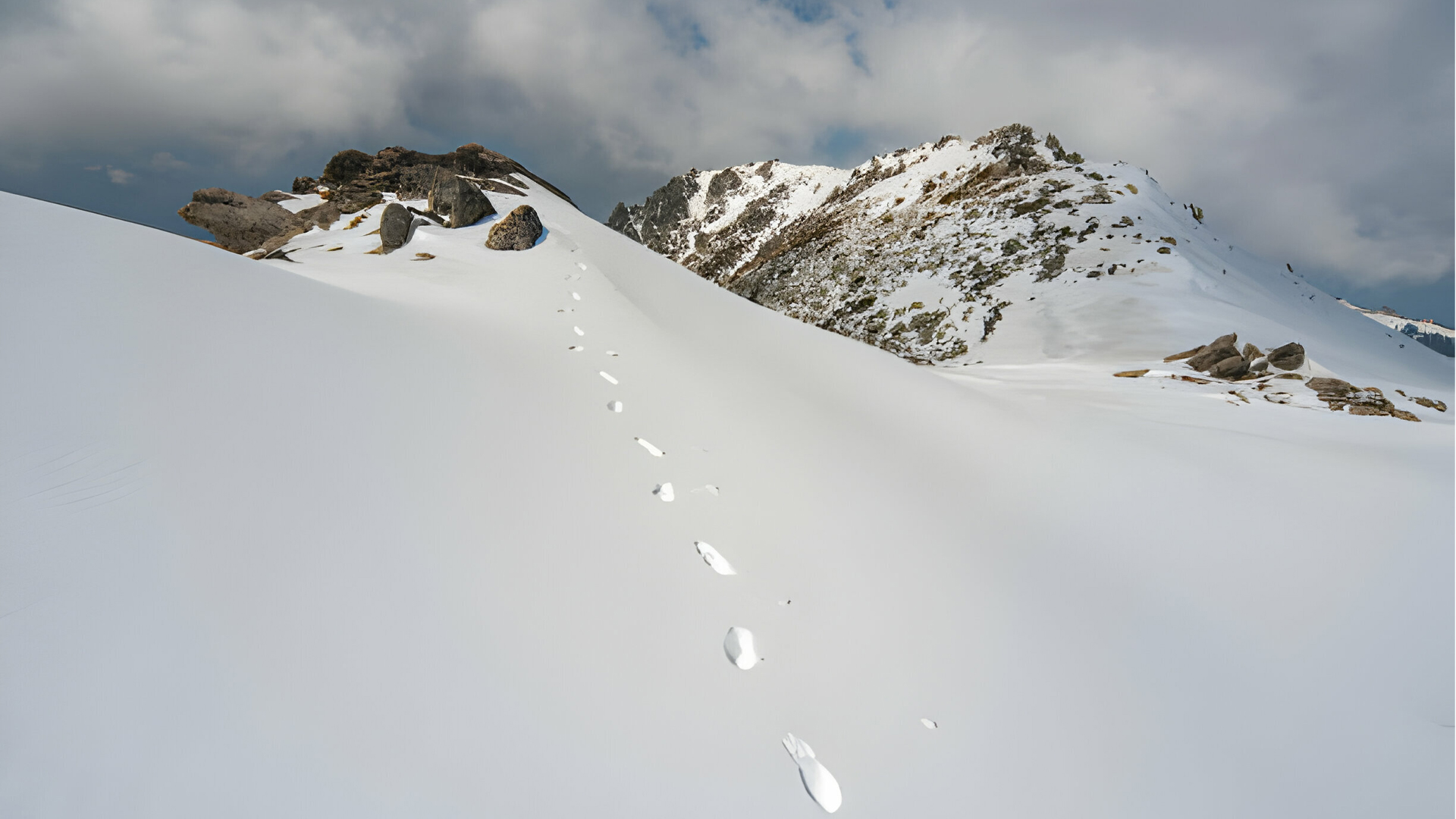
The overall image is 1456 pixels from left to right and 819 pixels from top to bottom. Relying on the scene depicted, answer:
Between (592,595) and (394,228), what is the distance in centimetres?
949

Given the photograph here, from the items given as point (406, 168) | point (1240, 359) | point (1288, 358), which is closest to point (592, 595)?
point (1240, 359)

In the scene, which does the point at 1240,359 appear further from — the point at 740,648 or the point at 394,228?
the point at 394,228

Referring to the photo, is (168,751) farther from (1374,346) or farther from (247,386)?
(1374,346)

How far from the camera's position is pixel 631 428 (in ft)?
11.4

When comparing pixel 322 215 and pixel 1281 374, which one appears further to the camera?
pixel 322 215

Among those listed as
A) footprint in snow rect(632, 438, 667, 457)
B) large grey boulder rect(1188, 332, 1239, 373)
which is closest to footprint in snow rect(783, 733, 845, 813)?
footprint in snow rect(632, 438, 667, 457)

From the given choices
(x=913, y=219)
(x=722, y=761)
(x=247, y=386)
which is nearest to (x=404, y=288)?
(x=247, y=386)

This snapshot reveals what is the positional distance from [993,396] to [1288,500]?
2988mm

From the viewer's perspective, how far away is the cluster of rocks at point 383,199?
910 centimetres

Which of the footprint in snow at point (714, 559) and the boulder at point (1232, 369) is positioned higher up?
the boulder at point (1232, 369)

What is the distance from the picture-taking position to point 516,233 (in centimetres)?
903

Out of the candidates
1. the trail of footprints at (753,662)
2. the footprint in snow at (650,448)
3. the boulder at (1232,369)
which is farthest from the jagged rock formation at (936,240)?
the trail of footprints at (753,662)

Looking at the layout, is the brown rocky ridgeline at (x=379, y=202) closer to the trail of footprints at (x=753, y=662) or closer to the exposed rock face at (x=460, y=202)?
the exposed rock face at (x=460, y=202)

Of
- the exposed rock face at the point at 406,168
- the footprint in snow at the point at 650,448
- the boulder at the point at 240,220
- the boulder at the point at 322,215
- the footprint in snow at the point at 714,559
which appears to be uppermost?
the exposed rock face at the point at 406,168
